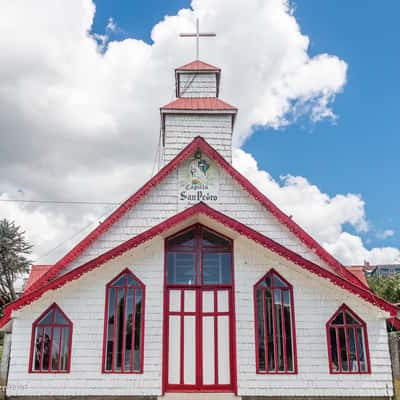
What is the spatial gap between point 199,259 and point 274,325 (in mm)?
2787

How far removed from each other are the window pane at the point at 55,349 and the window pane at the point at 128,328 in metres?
1.80

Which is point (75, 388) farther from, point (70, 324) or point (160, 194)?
point (160, 194)

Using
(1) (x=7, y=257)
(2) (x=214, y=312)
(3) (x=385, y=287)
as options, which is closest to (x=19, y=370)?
(2) (x=214, y=312)

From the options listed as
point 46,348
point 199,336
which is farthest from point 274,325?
point 46,348

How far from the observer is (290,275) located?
1202cm

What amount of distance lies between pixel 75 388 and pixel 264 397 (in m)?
4.98

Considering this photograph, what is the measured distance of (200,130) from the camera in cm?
1544

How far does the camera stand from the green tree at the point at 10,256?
40.5 m

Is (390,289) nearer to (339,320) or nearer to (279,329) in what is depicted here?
(339,320)

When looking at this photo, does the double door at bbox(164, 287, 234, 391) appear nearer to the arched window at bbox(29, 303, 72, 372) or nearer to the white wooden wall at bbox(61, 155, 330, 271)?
the white wooden wall at bbox(61, 155, 330, 271)

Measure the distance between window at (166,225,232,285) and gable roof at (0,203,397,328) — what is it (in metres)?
0.98

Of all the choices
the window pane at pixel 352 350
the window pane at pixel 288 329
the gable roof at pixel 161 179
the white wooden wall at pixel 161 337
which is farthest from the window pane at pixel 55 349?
the window pane at pixel 352 350

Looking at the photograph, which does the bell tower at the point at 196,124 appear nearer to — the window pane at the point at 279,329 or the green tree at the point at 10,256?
the window pane at the point at 279,329

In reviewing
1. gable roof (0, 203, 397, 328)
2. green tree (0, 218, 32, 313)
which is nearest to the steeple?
gable roof (0, 203, 397, 328)
